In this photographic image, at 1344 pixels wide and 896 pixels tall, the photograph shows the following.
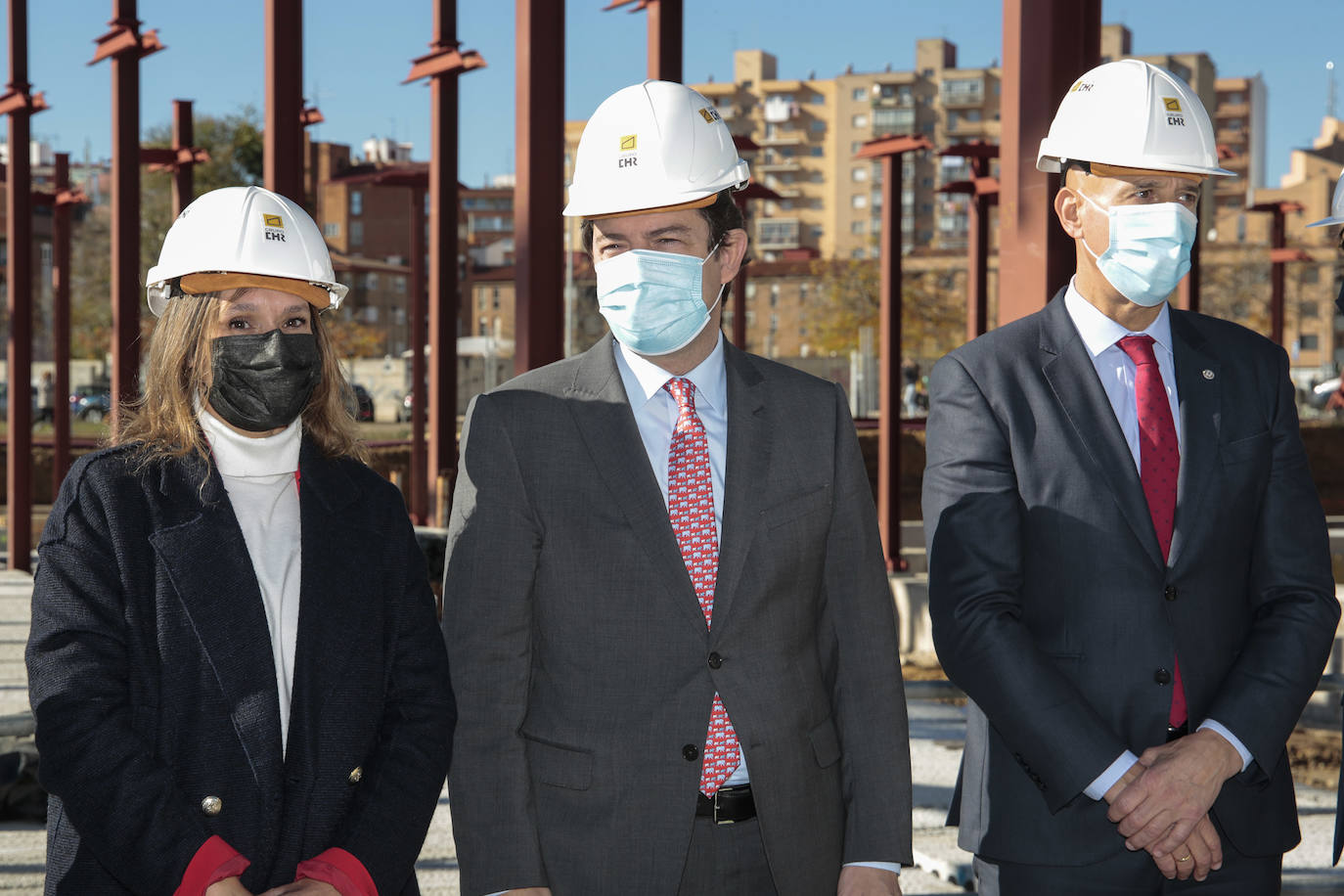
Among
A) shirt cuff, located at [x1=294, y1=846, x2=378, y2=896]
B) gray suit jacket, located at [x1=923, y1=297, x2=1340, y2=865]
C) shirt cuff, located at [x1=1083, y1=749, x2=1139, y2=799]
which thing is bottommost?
shirt cuff, located at [x1=294, y1=846, x2=378, y2=896]

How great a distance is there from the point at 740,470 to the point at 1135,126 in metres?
1.11

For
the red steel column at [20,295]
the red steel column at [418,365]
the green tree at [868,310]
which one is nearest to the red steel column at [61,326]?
the red steel column at [20,295]

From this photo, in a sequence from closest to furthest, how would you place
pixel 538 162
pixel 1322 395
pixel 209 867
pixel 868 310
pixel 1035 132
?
pixel 209 867
pixel 1035 132
pixel 538 162
pixel 1322 395
pixel 868 310

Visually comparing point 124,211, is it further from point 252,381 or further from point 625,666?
point 625,666

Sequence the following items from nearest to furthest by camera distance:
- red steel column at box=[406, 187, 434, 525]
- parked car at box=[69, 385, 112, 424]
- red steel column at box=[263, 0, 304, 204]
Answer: red steel column at box=[263, 0, 304, 204] < red steel column at box=[406, 187, 434, 525] < parked car at box=[69, 385, 112, 424]

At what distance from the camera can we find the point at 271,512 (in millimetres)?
2742

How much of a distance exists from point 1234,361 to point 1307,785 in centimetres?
503

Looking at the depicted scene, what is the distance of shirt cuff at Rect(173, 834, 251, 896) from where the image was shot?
2.40 meters

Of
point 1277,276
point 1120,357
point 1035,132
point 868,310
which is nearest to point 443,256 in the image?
point 1035,132

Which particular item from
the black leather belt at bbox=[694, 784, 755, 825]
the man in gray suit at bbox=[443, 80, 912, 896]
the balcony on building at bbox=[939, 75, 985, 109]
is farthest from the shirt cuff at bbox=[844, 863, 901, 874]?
the balcony on building at bbox=[939, 75, 985, 109]

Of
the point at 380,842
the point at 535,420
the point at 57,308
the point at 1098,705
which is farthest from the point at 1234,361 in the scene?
the point at 57,308

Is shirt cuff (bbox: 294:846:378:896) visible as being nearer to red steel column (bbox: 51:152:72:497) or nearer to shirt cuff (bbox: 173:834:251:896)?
shirt cuff (bbox: 173:834:251:896)

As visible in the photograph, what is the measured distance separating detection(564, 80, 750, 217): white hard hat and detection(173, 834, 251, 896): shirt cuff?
130cm

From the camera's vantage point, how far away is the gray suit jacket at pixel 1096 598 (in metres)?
2.80
